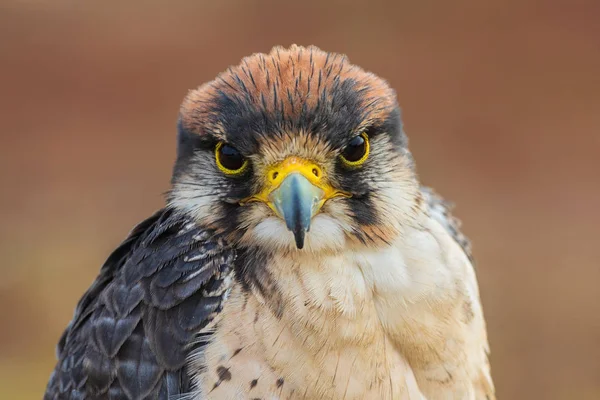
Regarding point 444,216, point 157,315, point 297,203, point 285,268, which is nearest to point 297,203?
point 297,203

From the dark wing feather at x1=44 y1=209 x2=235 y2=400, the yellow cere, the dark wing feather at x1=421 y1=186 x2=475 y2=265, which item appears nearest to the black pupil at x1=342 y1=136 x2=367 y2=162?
the yellow cere

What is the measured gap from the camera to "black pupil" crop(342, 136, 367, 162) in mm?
2924

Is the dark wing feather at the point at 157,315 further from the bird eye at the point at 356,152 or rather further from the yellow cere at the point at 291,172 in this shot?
the bird eye at the point at 356,152

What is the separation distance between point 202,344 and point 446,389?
958 millimetres

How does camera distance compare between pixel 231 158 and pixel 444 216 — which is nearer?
pixel 231 158

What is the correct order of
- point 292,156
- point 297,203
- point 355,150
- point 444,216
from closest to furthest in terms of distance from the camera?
point 297,203
point 292,156
point 355,150
point 444,216

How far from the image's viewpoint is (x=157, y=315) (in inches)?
117

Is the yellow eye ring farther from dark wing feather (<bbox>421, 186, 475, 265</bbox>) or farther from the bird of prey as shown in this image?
dark wing feather (<bbox>421, 186, 475, 265</bbox>)

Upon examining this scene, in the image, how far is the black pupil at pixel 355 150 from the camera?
9.59ft

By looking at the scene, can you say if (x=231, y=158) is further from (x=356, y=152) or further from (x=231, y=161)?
(x=356, y=152)

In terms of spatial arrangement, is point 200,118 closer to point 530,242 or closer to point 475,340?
point 475,340

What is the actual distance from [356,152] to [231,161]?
46 centimetres

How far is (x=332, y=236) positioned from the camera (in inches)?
115

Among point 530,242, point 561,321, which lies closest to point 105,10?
point 530,242
